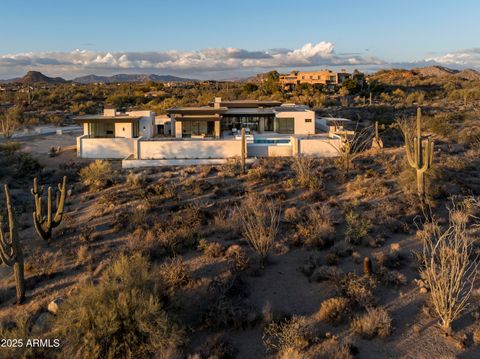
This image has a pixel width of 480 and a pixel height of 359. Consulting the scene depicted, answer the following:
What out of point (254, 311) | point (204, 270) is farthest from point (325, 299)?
point (204, 270)

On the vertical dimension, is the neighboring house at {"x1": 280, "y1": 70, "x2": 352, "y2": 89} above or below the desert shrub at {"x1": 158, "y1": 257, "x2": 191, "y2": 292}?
above

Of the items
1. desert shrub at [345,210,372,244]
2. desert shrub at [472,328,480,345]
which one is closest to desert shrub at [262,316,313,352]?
desert shrub at [472,328,480,345]

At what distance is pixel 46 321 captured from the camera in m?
10.3

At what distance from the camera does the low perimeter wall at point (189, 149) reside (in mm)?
28766

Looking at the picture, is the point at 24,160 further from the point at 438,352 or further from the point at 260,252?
the point at 438,352

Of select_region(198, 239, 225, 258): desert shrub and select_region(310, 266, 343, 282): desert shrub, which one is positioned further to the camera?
select_region(198, 239, 225, 258): desert shrub

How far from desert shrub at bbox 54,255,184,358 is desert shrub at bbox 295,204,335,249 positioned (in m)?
6.68

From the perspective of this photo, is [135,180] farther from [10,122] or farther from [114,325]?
[10,122]

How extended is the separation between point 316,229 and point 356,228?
59.4 inches

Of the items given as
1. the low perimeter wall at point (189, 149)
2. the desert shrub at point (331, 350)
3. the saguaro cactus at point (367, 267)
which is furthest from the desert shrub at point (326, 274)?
the low perimeter wall at point (189, 149)

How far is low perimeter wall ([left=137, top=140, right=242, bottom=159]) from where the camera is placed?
2877 cm

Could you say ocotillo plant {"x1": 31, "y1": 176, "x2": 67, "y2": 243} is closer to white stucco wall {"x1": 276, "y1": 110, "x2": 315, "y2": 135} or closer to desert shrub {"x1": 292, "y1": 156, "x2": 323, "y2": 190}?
desert shrub {"x1": 292, "y1": 156, "x2": 323, "y2": 190}

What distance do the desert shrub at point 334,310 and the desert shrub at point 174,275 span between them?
3975mm

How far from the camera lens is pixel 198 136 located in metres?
32.8
